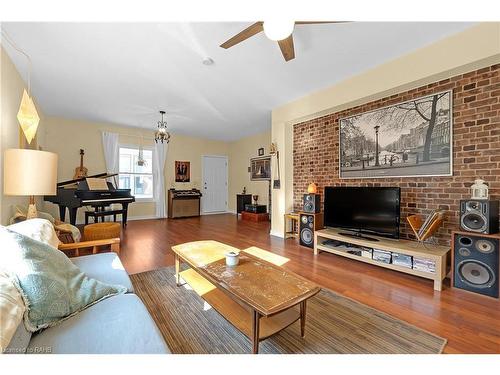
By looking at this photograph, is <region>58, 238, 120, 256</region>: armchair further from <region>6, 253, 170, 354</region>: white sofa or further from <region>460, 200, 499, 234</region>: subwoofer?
<region>460, 200, 499, 234</region>: subwoofer

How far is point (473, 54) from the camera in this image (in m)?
2.04

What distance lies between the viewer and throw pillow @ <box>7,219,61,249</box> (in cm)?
150

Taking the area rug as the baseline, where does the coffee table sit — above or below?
above

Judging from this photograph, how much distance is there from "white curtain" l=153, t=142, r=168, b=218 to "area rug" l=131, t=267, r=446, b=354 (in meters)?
4.60

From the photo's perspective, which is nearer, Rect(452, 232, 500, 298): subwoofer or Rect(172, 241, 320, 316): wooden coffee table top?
Rect(172, 241, 320, 316): wooden coffee table top

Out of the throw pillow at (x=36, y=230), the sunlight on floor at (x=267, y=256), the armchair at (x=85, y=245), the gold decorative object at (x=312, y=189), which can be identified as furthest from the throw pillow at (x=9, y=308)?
the gold decorative object at (x=312, y=189)

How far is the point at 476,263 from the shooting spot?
1.93 metres

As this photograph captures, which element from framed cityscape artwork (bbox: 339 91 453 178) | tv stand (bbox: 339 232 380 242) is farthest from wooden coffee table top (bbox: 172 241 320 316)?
framed cityscape artwork (bbox: 339 91 453 178)

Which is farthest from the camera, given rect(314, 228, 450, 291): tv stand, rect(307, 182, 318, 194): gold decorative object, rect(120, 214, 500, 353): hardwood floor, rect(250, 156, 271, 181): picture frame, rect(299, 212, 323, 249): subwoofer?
rect(250, 156, 271, 181): picture frame

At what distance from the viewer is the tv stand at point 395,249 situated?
2057 mm
